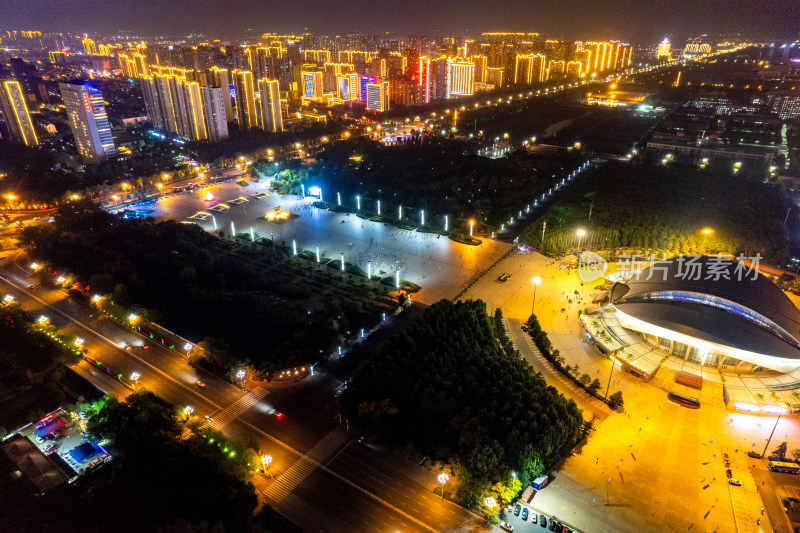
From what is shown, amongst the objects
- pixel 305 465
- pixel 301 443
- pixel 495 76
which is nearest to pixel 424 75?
pixel 495 76

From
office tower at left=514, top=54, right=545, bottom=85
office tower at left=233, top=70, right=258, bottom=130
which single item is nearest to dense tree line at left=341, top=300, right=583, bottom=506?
office tower at left=233, top=70, right=258, bottom=130

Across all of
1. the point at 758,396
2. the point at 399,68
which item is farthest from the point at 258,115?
the point at 758,396

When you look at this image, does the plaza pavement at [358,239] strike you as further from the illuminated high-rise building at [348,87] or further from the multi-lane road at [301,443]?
the illuminated high-rise building at [348,87]

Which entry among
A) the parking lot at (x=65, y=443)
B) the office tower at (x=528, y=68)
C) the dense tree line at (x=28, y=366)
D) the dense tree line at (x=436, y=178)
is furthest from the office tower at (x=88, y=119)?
Answer: the office tower at (x=528, y=68)

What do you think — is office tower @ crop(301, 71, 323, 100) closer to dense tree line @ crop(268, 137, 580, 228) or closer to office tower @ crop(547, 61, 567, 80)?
dense tree line @ crop(268, 137, 580, 228)

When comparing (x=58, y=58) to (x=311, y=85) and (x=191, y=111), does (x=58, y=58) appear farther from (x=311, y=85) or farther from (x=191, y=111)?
(x=191, y=111)
